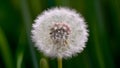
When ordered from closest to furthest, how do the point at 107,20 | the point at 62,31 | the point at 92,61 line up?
the point at 62,31 → the point at 92,61 → the point at 107,20

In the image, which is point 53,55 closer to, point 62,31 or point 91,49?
point 62,31

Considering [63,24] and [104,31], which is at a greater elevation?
[104,31]

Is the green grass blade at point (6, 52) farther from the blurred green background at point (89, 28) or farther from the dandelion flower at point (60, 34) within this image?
the dandelion flower at point (60, 34)

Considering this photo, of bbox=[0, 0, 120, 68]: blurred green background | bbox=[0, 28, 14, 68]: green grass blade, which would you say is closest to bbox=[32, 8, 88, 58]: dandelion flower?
bbox=[0, 0, 120, 68]: blurred green background

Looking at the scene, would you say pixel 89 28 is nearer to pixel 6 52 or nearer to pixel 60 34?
pixel 6 52

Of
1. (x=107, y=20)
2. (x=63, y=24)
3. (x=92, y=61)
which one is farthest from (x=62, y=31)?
(x=107, y=20)

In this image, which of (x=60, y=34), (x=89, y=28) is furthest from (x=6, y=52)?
(x=60, y=34)

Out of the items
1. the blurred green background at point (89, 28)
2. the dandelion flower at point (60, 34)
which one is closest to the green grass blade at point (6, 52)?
the blurred green background at point (89, 28)
